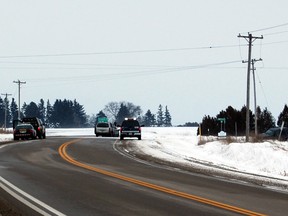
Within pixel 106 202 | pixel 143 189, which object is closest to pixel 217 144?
pixel 143 189

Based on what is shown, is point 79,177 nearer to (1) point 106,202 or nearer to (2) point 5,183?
(2) point 5,183

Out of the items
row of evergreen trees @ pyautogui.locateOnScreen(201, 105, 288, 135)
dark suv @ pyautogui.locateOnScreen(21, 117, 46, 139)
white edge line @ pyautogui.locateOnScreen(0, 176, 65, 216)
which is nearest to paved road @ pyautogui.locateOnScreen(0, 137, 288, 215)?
white edge line @ pyautogui.locateOnScreen(0, 176, 65, 216)

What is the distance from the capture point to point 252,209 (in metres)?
9.92

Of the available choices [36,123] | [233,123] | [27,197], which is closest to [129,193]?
[27,197]

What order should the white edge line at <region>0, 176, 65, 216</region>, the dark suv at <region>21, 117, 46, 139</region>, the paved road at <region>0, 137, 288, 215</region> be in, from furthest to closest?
the dark suv at <region>21, 117, 46, 139</region> → the paved road at <region>0, 137, 288, 215</region> → the white edge line at <region>0, 176, 65, 216</region>

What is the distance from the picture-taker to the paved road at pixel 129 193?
9758 millimetres

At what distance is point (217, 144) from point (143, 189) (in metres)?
22.7

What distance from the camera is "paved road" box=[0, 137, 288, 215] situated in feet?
32.0

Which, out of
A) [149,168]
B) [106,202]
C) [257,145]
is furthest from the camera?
[257,145]

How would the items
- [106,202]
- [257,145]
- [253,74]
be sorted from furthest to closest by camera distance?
1. [253,74]
2. [257,145]
3. [106,202]

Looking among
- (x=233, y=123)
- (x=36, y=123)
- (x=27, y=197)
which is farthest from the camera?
(x=233, y=123)

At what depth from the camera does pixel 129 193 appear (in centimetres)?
1198

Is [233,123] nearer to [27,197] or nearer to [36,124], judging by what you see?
[36,124]

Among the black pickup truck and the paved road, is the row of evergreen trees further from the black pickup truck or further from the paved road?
the paved road
